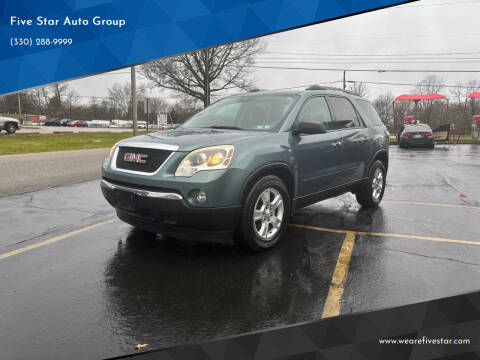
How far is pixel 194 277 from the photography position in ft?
11.4

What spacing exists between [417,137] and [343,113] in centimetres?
1785

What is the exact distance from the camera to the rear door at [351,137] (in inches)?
209

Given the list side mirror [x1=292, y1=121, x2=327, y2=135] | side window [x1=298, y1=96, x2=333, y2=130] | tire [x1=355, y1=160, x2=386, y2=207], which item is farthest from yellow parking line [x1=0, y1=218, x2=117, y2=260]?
tire [x1=355, y1=160, x2=386, y2=207]

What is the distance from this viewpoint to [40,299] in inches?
119

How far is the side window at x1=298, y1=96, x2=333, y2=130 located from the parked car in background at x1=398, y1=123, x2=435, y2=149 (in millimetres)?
18204

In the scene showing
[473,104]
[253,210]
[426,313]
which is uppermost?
[473,104]


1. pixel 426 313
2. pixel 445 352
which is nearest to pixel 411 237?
pixel 426 313

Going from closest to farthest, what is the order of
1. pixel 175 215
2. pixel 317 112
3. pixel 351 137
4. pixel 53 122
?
pixel 175 215 → pixel 317 112 → pixel 351 137 → pixel 53 122

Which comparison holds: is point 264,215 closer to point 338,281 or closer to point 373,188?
point 338,281

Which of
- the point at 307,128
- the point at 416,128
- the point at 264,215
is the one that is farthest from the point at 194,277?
the point at 416,128

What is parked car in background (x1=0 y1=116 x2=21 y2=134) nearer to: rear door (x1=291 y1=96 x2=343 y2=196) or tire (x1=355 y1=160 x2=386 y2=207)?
tire (x1=355 y1=160 x2=386 y2=207)

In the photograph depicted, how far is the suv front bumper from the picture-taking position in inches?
141

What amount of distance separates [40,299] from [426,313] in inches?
114

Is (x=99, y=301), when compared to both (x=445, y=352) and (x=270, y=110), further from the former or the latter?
(x=270, y=110)
